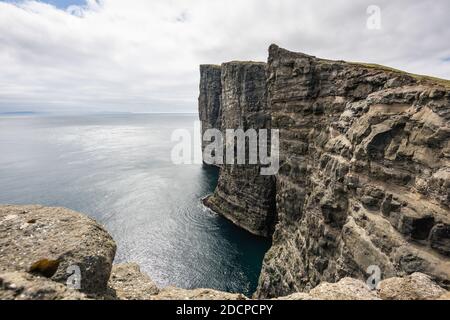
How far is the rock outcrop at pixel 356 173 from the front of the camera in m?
19.0

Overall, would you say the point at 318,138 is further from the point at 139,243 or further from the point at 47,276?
the point at 139,243

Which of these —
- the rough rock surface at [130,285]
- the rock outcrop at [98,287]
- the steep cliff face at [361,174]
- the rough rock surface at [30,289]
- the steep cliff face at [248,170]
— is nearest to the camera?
the rough rock surface at [30,289]

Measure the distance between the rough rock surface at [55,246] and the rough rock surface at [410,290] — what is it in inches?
566

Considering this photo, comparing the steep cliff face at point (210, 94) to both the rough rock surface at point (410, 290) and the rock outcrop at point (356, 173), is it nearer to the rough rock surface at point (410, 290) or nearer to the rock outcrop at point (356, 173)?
the rock outcrop at point (356, 173)

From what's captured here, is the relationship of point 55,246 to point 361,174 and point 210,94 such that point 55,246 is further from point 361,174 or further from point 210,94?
point 210,94

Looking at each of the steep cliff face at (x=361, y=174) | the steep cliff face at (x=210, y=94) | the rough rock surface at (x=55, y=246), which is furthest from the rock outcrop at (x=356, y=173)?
the steep cliff face at (x=210, y=94)

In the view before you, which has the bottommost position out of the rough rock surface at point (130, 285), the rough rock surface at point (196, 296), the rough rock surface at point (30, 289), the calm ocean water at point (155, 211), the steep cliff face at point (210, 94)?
the calm ocean water at point (155, 211)

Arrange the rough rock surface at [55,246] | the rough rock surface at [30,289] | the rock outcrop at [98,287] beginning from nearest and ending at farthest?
the rough rock surface at [30,289] → the rock outcrop at [98,287] → the rough rock surface at [55,246]

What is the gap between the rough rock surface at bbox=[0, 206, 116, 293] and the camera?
12.3 m

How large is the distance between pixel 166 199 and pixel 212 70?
240 feet

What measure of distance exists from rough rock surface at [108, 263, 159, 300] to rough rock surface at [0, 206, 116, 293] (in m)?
1.87

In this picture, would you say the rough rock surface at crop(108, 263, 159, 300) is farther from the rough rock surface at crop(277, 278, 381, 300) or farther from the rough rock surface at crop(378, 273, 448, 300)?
the rough rock surface at crop(378, 273, 448, 300)

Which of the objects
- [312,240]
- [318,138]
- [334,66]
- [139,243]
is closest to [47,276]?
[312,240]

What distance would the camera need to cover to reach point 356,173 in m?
25.5
